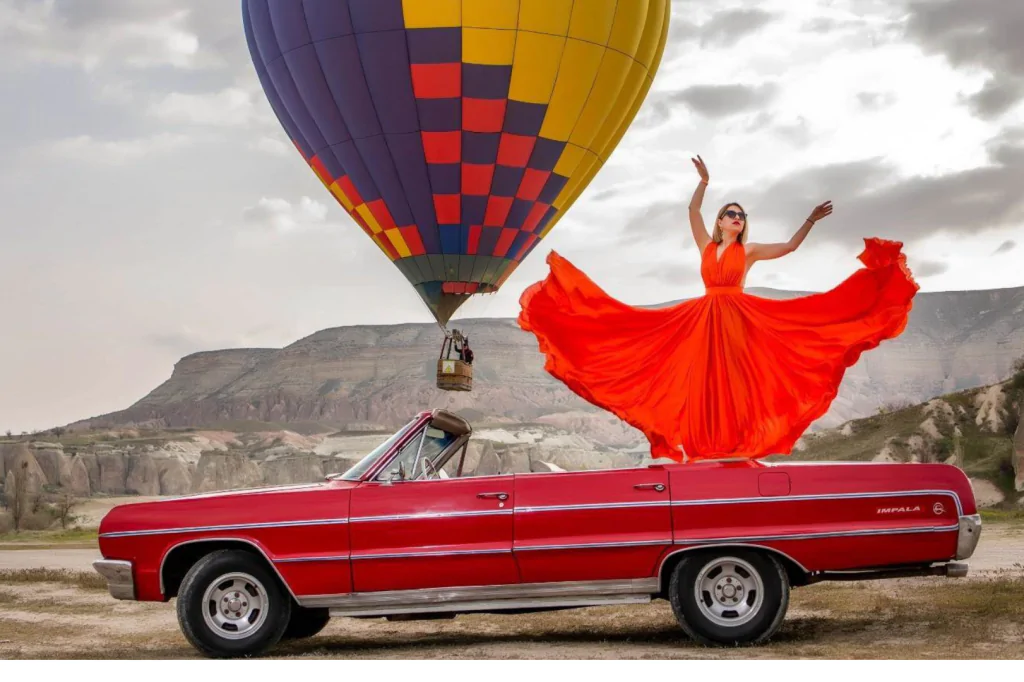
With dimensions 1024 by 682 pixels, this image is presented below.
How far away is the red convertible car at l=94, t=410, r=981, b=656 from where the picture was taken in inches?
301

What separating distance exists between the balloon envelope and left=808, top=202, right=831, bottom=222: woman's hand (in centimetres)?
934

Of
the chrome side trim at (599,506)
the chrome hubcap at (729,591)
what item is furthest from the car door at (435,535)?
the chrome hubcap at (729,591)

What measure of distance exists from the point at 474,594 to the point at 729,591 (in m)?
1.61

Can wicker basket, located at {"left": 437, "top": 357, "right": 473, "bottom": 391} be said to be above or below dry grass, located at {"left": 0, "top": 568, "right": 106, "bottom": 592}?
above

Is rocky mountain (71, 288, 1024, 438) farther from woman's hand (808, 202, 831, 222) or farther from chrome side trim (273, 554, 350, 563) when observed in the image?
chrome side trim (273, 554, 350, 563)

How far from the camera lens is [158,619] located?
1094cm

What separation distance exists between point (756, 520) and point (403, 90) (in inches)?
494

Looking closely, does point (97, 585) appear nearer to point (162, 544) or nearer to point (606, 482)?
point (162, 544)

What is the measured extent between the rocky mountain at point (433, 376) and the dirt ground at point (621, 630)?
103 m

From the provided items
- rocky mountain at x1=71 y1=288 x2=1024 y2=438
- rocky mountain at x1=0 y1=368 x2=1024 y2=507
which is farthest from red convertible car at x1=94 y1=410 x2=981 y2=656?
rocky mountain at x1=71 y1=288 x2=1024 y2=438

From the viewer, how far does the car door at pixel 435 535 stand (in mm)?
7766

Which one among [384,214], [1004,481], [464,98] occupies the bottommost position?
[1004,481]

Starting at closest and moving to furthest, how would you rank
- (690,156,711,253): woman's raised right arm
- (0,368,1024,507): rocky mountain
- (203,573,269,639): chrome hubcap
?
1. (203,573,269,639): chrome hubcap
2. (690,156,711,253): woman's raised right arm
3. (0,368,1024,507): rocky mountain

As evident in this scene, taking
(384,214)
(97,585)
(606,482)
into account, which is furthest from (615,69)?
(606,482)
